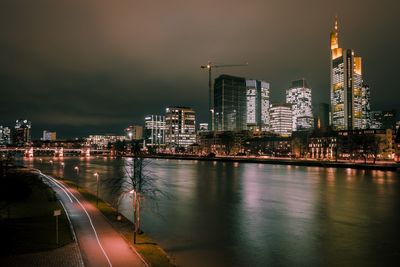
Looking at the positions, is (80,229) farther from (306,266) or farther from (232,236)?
(306,266)

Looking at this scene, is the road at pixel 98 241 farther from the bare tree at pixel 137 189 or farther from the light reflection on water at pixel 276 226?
the light reflection on water at pixel 276 226

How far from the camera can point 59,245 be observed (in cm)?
2066

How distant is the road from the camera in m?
18.0

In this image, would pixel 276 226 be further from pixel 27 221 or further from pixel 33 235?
pixel 27 221

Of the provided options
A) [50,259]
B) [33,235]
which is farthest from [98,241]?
[33,235]

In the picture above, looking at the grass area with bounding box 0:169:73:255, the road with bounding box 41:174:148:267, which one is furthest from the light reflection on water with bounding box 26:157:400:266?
the grass area with bounding box 0:169:73:255

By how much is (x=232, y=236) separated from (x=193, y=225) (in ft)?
16.1

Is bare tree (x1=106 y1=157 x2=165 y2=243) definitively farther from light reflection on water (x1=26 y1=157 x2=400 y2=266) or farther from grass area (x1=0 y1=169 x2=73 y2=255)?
grass area (x1=0 y1=169 x2=73 y2=255)

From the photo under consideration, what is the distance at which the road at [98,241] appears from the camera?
1795cm

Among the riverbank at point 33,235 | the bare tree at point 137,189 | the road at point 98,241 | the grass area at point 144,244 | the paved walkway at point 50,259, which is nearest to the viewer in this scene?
the paved walkway at point 50,259

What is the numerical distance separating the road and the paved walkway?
0.43 metres

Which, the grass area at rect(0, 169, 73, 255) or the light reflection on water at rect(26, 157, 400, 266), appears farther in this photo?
the light reflection on water at rect(26, 157, 400, 266)

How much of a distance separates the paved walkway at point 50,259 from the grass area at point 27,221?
90cm

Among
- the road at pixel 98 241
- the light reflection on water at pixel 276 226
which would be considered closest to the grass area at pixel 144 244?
the road at pixel 98 241
